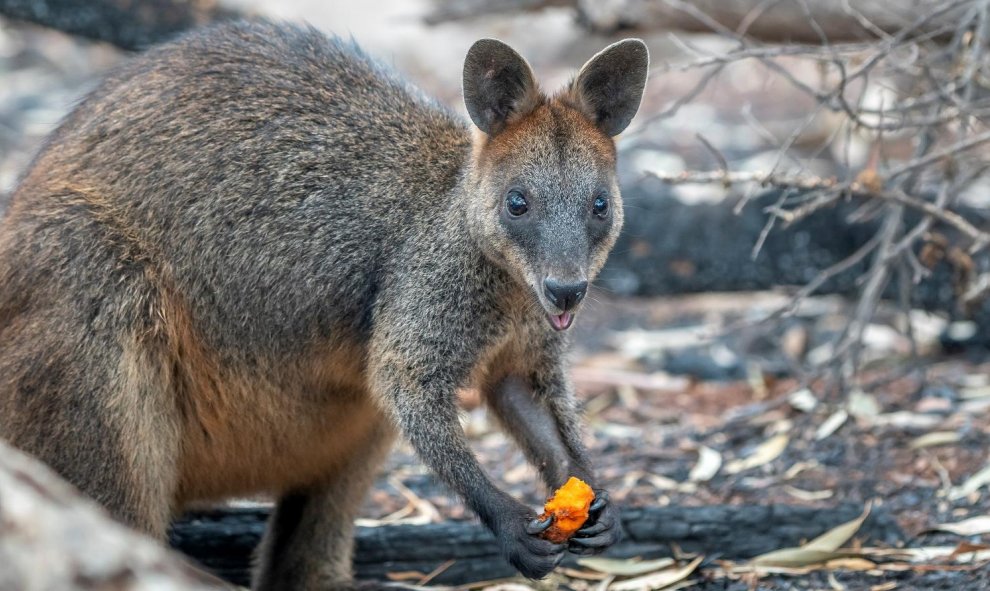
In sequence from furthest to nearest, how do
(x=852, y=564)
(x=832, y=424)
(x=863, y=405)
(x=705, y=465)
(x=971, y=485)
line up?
(x=863, y=405), (x=832, y=424), (x=705, y=465), (x=971, y=485), (x=852, y=564)

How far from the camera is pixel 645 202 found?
313 inches

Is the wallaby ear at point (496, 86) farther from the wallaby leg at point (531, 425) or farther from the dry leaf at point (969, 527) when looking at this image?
the dry leaf at point (969, 527)

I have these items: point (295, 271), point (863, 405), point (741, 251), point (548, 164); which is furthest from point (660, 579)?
point (741, 251)

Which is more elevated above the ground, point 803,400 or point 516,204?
point 516,204

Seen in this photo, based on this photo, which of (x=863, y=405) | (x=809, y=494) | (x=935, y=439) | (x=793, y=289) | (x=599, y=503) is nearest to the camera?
(x=599, y=503)

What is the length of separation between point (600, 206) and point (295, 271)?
1226 millimetres

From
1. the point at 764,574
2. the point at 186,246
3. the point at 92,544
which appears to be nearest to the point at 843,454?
the point at 764,574

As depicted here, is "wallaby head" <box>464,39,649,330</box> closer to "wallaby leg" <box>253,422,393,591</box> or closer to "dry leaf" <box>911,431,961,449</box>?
"wallaby leg" <box>253,422,393,591</box>

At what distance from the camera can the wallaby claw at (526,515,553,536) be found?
4.21 m

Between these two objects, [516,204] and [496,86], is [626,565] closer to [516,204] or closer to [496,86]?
[516,204]

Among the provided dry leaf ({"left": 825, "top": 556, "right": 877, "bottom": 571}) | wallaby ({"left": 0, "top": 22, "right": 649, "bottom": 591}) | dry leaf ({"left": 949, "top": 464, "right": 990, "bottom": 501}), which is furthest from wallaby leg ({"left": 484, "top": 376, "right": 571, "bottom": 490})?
dry leaf ({"left": 949, "top": 464, "right": 990, "bottom": 501})

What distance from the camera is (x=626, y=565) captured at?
5.12 metres

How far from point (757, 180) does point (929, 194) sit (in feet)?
7.34

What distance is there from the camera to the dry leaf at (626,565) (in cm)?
504
